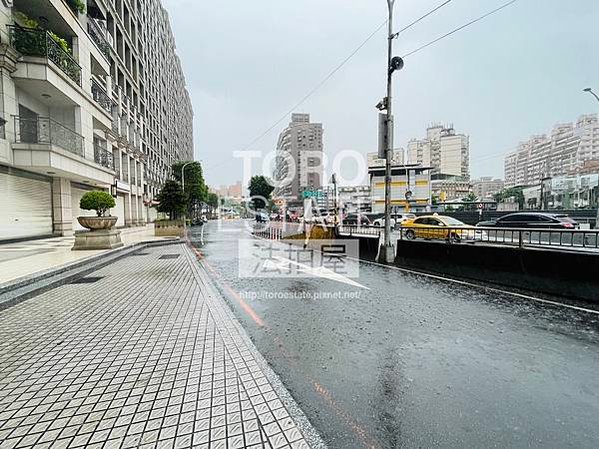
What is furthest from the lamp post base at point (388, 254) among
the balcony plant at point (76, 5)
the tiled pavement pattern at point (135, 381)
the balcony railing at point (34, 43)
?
the balcony plant at point (76, 5)

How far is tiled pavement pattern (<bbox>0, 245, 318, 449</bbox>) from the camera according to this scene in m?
2.43

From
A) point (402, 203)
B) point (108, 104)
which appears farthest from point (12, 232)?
Result: point (402, 203)

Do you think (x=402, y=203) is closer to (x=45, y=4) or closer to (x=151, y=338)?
(x=45, y=4)

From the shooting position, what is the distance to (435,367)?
11.9 feet

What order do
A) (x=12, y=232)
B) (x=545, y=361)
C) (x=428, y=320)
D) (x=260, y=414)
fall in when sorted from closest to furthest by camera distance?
(x=260, y=414)
(x=545, y=361)
(x=428, y=320)
(x=12, y=232)

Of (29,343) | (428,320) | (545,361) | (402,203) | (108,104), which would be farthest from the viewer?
(402,203)

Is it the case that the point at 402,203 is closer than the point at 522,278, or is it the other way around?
the point at 522,278

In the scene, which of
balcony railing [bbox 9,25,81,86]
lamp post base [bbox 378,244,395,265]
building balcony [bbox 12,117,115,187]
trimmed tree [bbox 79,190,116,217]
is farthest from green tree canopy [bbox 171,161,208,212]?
lamp post base [bbox 378,244,395,265]

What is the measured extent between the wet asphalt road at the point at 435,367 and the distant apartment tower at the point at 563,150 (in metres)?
64.8

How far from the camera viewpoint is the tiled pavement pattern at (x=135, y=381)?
243 centimetres

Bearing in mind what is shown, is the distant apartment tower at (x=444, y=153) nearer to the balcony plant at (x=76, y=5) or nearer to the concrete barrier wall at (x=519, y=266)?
the balcony plant at (x=76, y=5)

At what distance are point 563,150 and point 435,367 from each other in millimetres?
83662

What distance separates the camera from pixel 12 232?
48.5 feet

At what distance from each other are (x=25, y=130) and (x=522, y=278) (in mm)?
21286
